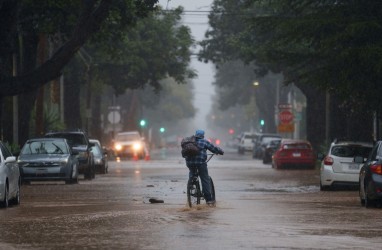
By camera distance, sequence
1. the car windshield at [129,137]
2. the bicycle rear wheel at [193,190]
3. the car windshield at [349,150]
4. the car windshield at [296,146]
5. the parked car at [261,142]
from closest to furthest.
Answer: the bicycle rear wheel at [193,190] → the car windshield at [349,150] → the car windshield at [296,146] → the parked car at [261,142] → the car windshield at [129,137]

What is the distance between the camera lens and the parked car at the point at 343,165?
34906mm

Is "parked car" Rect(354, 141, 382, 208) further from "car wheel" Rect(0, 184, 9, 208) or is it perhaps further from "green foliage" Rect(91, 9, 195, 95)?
"green foliage" Rect(91, 9, 195, 95)

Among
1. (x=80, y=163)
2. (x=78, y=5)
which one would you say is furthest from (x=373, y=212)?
(x=78, y=5)

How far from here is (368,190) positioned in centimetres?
2548

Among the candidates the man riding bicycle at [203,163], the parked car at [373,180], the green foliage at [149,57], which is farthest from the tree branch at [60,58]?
the green foliage at [149,57]

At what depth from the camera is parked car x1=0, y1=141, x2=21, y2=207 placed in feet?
84.7

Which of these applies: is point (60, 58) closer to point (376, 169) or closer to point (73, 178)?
point (73, 178)

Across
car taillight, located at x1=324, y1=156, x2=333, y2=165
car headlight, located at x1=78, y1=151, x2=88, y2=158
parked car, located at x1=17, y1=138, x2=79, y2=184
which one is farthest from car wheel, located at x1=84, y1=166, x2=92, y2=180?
car taillight, located at x1=324, y1=156, x2=333, y2=165

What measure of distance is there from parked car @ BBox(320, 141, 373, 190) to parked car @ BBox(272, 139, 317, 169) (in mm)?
22343

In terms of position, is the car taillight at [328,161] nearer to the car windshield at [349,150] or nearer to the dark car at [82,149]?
the car windshield at [349,150]

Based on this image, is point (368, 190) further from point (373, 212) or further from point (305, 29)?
point (305, 29)

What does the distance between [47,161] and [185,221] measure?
710 inches

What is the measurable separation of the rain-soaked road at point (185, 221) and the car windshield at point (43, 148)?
400cm

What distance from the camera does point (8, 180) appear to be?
26422mm
